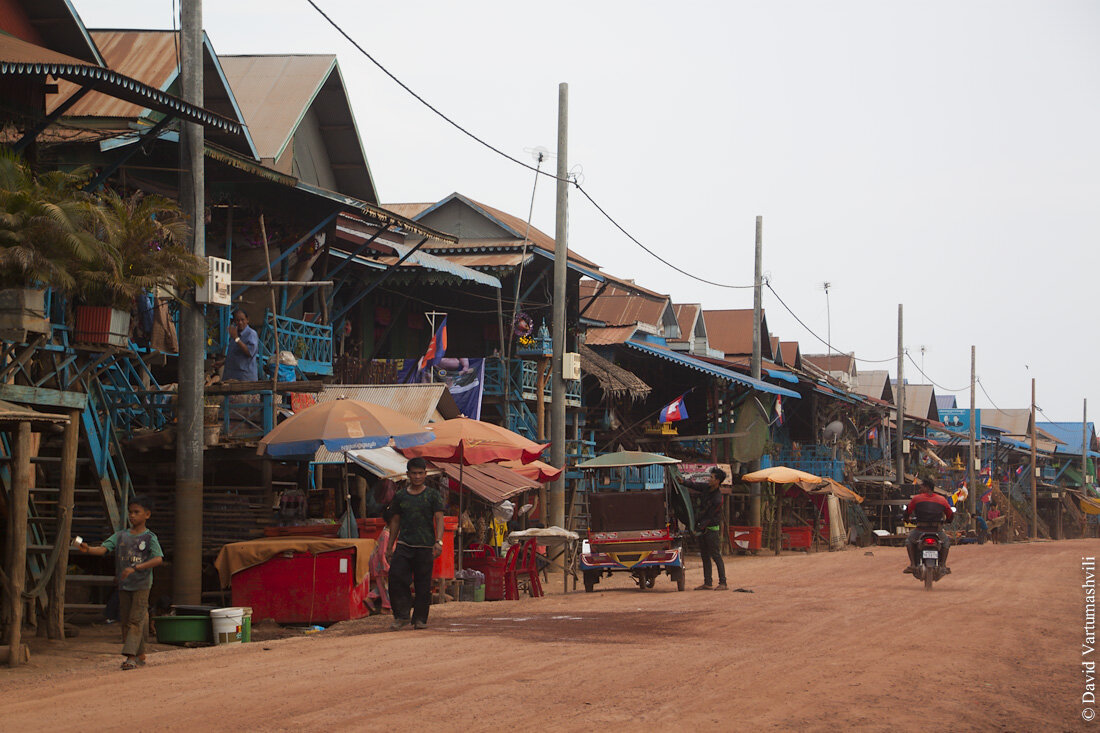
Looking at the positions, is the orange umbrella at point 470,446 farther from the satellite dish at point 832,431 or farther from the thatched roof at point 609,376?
the satellite dish at point 832,431

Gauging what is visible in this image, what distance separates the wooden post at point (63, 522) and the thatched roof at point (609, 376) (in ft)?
57.7

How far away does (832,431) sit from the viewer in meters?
43.8

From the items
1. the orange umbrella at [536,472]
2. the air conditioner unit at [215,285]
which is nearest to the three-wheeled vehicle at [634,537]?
the orange umbrella at [536,472]

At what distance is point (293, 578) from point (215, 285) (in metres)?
3.40

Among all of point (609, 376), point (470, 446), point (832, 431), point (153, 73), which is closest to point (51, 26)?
point (153, 73)

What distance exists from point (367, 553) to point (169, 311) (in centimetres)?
463

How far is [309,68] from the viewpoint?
21.8 meters

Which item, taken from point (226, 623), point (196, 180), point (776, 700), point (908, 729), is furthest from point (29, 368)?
point (908, 729)

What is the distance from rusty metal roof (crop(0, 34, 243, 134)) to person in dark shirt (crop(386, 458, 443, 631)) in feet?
14.9

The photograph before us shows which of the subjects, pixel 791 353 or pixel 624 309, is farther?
pixel 791 353

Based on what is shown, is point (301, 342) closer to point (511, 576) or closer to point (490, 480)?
point (490, 480)

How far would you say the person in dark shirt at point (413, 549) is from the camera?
12289mm

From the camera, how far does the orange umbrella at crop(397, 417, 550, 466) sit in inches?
639

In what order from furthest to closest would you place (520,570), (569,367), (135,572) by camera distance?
(569,367), (520,570), (135,572)
